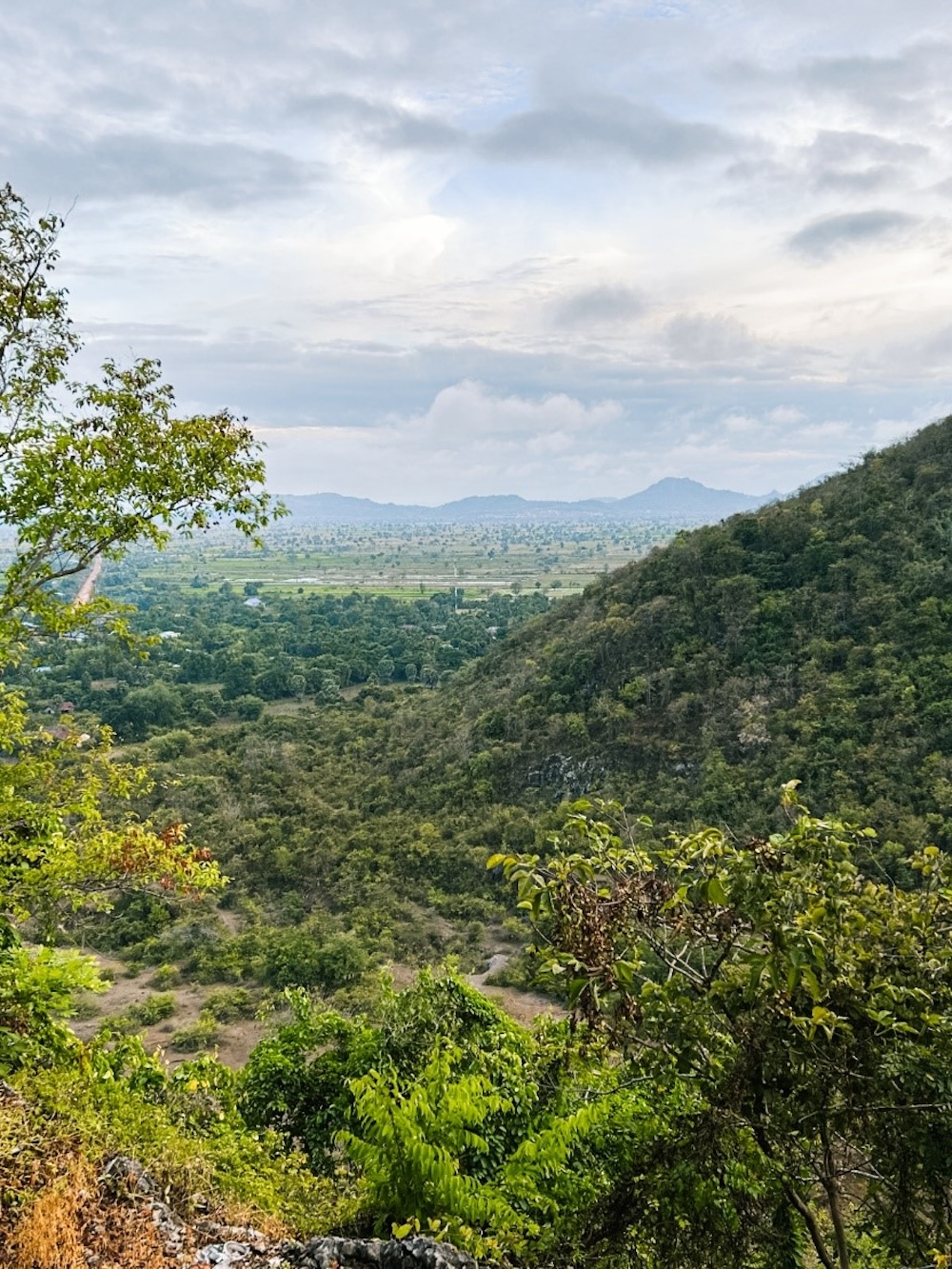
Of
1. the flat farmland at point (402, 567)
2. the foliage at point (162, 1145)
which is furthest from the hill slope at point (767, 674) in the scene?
the flat farmland at point (402, 567)

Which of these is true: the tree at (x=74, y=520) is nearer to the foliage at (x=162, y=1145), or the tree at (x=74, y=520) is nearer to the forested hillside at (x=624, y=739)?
the foliage at (x=162, y=1145)

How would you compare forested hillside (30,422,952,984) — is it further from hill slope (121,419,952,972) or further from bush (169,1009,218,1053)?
bush (169,1009,218,1053)

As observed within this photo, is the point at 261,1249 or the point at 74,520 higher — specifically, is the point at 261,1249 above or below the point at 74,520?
below

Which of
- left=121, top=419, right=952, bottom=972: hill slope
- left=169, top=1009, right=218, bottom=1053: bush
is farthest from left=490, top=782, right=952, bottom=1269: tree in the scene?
left=121, top=419, right=952, bottom=972: hill slope

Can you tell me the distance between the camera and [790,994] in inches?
142

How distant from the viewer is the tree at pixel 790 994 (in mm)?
3748

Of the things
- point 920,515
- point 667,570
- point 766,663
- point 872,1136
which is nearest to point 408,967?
point 766,663

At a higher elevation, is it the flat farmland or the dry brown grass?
the flat farmland

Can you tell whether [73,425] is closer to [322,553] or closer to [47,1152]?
[47,1152]

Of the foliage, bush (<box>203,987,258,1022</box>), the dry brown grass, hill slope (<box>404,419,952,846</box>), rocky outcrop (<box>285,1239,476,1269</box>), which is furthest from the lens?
hill slope (<box>404,419,952,846</box>)

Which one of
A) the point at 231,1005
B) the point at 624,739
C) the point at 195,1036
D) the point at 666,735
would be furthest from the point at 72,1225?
the point at 624,739

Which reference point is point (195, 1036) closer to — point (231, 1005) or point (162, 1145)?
point (231, 1005)

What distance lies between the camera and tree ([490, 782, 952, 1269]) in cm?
375

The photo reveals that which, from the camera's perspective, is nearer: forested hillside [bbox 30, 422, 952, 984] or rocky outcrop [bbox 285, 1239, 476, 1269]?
rocky outcrop [bbox 285, 1239, 476, 1269]
